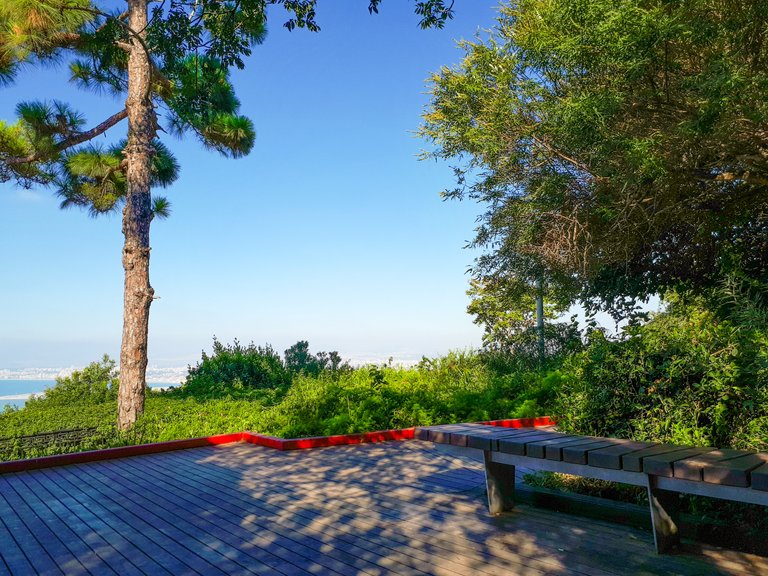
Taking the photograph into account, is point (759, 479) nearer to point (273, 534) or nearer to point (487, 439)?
point (487, 439)

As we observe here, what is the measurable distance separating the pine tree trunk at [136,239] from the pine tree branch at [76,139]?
195 cm

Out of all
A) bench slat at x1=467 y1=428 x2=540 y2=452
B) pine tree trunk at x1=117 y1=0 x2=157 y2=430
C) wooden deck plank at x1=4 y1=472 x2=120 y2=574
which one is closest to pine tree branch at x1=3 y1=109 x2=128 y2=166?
pine tree trunk at x1=117 y1=0 x2=157 y2=430

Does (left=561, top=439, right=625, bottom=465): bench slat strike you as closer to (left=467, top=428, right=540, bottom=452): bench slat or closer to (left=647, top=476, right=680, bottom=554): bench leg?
(left=647, top=476, right=680, bottom=554): bench leg

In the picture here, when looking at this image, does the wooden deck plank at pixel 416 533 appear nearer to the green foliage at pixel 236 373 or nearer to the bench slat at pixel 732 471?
the bench slat at pixel 732 471

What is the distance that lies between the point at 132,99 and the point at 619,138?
892cm

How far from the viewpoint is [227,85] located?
51.2ft

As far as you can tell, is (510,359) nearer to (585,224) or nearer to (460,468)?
(585,224)

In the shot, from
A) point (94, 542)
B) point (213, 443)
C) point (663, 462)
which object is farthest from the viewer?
point (213, 443)

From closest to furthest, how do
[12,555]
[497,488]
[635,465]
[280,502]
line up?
[635,465], [12,555], [497,488], [280,502]

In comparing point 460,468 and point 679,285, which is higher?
point 679,285

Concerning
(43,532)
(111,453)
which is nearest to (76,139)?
(111,453)

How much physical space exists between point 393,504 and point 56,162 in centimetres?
1526

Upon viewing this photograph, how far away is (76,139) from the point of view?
13.8m

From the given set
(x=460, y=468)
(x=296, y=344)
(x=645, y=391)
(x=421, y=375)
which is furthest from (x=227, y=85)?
(x=645, y=391)
